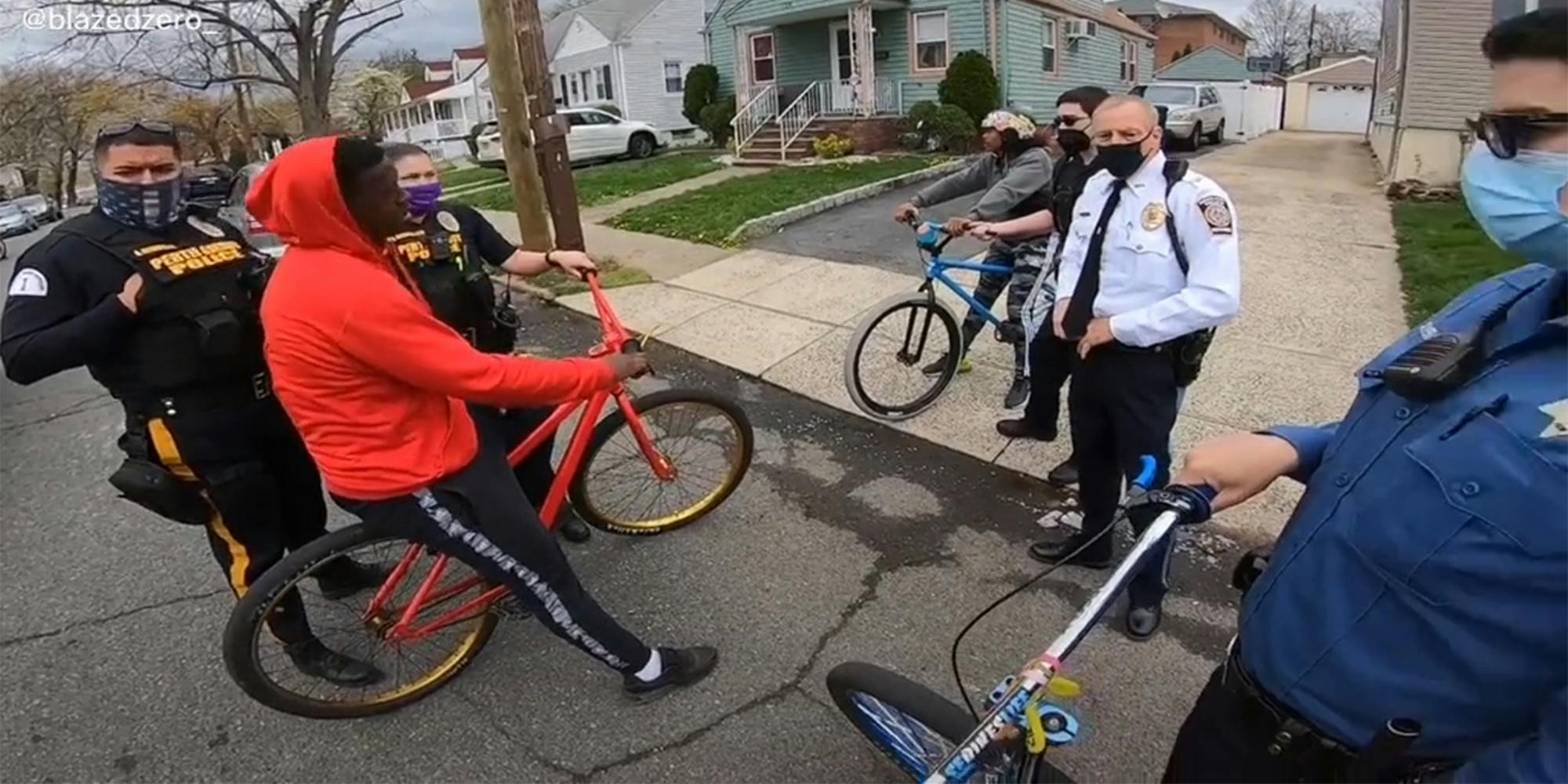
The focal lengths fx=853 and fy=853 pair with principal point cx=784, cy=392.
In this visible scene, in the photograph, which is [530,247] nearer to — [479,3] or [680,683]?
[479,3]

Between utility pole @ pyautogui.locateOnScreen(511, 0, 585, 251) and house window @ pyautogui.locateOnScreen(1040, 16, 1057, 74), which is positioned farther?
house window @ pyautogui.locateOnScreen(1040, 16, 1057, 74)

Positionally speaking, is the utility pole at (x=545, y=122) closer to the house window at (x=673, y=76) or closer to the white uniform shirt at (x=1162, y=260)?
the white uniform shirt at (x=1162, y=260)

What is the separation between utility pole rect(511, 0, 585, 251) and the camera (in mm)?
6559

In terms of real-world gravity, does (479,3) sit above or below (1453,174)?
above

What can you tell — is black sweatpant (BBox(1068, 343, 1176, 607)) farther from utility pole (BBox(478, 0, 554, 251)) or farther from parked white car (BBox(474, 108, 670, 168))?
parked white car (BBox(474, 108, 670, 168))

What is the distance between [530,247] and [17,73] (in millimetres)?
37903

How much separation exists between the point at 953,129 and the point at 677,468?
46.1 feet

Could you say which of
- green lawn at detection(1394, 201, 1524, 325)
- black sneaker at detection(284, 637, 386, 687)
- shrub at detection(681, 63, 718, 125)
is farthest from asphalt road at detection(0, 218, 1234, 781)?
shrub at detection(681, 63, 718, 125)

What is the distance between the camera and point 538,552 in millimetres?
2299

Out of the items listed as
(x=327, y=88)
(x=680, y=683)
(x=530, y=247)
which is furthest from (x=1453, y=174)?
(x=327, y=88)

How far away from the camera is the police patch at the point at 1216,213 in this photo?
250cm

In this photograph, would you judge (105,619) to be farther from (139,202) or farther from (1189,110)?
(1189,110)

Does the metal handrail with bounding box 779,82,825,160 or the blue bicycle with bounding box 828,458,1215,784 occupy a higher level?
the metal handrail with bounding box 779,82,825,160

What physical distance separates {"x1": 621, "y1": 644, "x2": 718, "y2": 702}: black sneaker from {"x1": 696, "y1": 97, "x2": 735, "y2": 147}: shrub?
19.4m
